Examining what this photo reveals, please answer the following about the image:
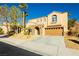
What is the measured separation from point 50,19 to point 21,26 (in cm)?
610

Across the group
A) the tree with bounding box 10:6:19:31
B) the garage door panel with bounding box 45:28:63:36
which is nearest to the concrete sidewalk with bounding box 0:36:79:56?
the garage door panel with bounding box 45:28:63:36

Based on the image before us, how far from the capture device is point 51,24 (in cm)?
3222

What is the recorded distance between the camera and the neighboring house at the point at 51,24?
30250 mm

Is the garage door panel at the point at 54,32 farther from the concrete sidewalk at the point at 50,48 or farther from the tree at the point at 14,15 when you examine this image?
the concrete sidewalk at the point at 50,48

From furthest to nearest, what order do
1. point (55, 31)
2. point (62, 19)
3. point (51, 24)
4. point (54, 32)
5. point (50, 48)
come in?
point (51, 24), point (55, 31), point (54, 32), point (62, 19), point (50, 48)

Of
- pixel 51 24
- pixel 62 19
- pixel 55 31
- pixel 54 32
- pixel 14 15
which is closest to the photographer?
pixel 62 19

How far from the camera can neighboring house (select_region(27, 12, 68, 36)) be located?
1191 inches

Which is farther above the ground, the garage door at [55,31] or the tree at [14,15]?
the tree at [14,15]

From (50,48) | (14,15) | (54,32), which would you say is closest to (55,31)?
(54,32)

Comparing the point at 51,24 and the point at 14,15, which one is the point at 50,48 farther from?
the point at 14,15

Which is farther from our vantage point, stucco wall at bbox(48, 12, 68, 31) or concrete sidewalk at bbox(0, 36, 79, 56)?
stucco wall at bbox(48, 12, 68, 31)

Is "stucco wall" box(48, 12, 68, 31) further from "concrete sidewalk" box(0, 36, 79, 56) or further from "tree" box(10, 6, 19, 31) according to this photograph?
"concrete sidewalk" box(0, 36, 79, 56)

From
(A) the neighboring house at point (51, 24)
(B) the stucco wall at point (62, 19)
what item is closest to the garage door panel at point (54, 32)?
(A) the neighboring house at point (51, 24)

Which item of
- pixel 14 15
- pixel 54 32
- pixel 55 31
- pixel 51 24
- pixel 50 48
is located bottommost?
pixel 50 48
